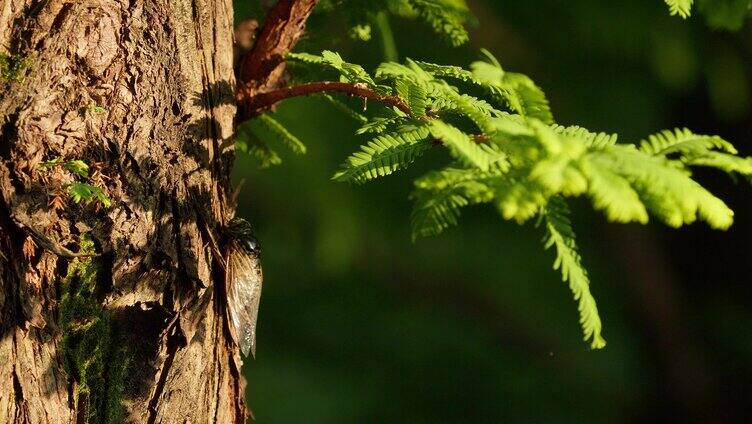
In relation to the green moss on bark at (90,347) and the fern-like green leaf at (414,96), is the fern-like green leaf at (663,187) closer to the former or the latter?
the fern-like green leaf at (414,96)

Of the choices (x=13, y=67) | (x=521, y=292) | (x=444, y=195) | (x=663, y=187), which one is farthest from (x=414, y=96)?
(x=521, y=292)

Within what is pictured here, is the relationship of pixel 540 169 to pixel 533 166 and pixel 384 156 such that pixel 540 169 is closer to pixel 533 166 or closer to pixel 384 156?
pixel 533 166

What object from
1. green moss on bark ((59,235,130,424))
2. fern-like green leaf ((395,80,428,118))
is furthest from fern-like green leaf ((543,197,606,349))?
green moss on bark ((59,235,130,424))

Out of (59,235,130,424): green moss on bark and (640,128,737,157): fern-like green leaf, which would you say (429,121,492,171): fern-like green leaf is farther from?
(59,235,130,424): green moss on bark

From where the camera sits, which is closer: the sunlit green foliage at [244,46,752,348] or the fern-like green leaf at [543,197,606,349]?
the sunlit green foliage at [244,46,752,348]

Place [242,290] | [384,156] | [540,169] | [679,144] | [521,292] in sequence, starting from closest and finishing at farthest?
[540,169] < [679,144] < [384,156] < [242,290] < [521,292]

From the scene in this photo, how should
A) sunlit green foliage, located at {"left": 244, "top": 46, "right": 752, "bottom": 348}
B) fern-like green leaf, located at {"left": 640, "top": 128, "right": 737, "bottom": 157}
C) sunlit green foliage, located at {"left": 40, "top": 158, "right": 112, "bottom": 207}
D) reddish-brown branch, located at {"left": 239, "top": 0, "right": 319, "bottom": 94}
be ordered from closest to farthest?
1. sunlit green foliage, located at {"left": 244, "top": 46, "right": 752, "bottom": 348}
2. fern-like green leaf, located at {"left": 640, "top": 128, "right": 737, "bottom": 157}
3. sunlit green foliage, located at {"left": 40, "top": 158, "right": 112, "bottom": 207}
4. reddish-brown branch, located at {"left": 239, "top": 0, "right": 319, "bottom": 94}

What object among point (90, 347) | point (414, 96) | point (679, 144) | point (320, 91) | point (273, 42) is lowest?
point (90, 347)
